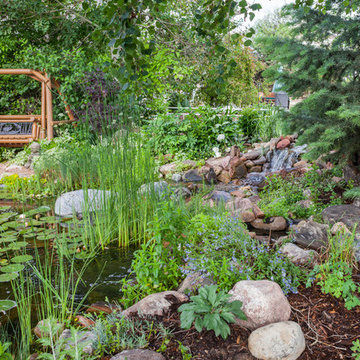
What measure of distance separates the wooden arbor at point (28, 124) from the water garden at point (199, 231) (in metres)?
0.37

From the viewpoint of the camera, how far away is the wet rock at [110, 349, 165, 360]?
1.69 metres

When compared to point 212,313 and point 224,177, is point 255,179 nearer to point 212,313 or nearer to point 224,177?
point 224,177

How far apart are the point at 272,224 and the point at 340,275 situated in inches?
74.3

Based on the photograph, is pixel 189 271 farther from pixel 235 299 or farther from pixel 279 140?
pixel 279 140

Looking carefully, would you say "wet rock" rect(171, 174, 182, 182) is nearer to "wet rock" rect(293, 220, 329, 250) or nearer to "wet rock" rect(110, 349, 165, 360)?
"wet rock" rect(293, 220, 329, 250)

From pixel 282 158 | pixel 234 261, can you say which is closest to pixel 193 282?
pixel 234 261

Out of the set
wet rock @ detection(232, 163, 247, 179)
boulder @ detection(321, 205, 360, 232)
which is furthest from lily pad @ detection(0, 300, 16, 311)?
wet rock @ detection(232, 163, 247, 179)

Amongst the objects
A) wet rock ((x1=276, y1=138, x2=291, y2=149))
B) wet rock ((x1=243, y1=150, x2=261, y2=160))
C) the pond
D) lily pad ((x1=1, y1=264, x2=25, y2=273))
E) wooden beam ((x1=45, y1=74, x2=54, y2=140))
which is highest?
wooden beam ((x1=45, y1=74, x2=54, y2=140))

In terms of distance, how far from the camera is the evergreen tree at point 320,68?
3.43 meters

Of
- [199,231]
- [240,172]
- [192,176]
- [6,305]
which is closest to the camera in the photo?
[6,305]

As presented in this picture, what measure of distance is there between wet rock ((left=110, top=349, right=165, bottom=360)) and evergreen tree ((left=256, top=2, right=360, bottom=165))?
2.43 meters

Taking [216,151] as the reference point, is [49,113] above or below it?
above

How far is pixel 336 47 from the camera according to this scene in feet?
11.7

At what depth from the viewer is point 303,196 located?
4754 millimetres
